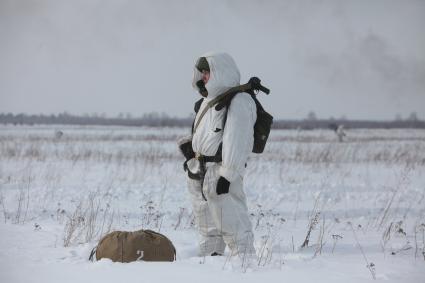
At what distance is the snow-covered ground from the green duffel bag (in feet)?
0.75

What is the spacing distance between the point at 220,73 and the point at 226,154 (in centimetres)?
81

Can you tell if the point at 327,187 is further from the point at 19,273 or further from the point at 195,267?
the point at 19,273

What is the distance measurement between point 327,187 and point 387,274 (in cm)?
719

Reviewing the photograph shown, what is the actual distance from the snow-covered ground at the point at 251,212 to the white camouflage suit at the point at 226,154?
326mm

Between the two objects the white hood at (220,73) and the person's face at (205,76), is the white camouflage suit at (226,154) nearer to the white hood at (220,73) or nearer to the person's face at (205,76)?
the white hood at (220,73)

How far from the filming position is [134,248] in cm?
427

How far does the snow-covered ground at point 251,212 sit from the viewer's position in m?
3.84

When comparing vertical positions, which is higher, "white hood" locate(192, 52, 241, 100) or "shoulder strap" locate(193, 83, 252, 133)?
"white hood" locate(192, 52, 241, 100)

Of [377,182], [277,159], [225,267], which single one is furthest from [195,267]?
[277,159]

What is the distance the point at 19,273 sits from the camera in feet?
12.4

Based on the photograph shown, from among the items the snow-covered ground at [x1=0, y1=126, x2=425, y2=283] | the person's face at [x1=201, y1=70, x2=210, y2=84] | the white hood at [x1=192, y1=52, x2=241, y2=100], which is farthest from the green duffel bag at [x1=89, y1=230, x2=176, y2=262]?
the person's face at [x1=201, y1=70, x2=210, y2=84]

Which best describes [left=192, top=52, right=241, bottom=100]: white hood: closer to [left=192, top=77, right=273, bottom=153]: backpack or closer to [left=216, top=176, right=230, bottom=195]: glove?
[left=192, top=77, right=273, bottom=153]: backpack

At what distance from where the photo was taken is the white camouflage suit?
14.7 ft

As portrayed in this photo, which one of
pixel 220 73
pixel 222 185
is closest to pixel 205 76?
pixel 220 73
